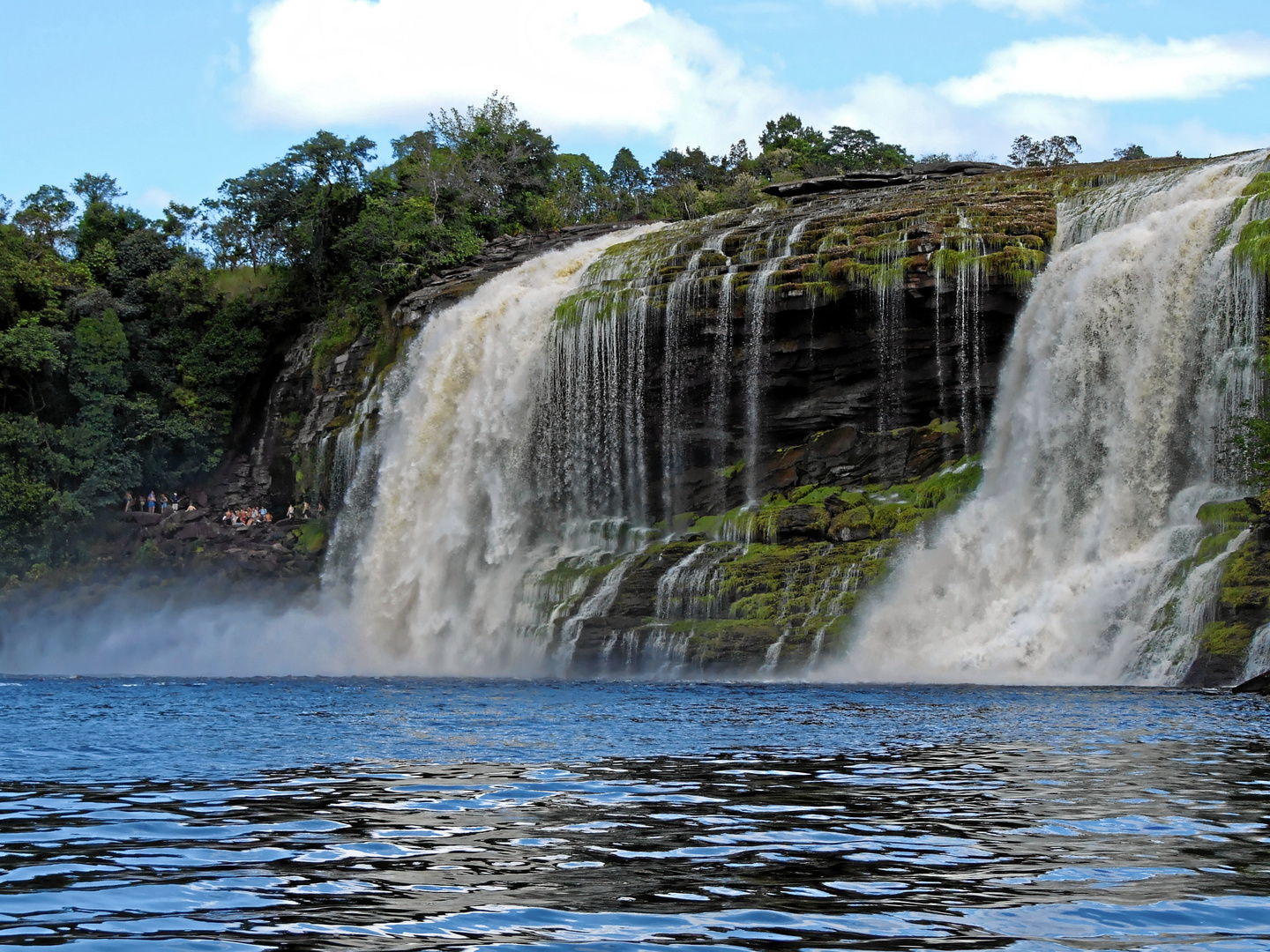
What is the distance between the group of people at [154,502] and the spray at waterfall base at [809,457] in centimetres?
1201

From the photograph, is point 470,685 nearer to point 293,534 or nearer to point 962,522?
point 962,522

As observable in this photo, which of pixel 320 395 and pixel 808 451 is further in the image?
pixel 320 395

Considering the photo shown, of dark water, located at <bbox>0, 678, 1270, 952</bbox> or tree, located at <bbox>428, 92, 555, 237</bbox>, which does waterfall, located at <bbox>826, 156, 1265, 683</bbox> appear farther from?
tree, located at <bbox>428, 92, 555, 237</bbox>

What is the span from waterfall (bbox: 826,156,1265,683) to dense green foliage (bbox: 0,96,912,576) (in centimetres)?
2530

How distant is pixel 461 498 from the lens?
3875 centimetres

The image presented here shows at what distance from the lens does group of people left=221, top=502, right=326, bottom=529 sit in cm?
4803

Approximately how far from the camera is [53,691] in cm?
2634

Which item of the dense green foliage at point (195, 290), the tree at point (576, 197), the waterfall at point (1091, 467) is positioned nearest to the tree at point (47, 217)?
the dense green foliage at point (195, 290)

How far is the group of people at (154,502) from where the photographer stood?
167 ft

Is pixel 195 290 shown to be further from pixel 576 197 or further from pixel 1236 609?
pixel 1236 609

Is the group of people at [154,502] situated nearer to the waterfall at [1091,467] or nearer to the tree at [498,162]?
the tree at [498,162]

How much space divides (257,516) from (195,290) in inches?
458

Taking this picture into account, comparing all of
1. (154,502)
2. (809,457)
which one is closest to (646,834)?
Answer: (809,457)

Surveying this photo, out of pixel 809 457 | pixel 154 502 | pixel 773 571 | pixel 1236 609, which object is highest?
pixel 809 457
